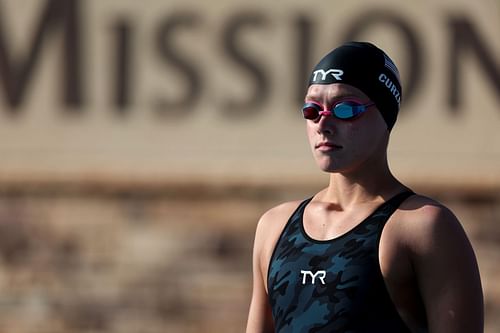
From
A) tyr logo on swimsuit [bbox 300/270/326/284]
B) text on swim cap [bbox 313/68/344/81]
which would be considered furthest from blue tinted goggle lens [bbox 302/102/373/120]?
tyr logo on swimsuit [bbox 300/270/326/284]

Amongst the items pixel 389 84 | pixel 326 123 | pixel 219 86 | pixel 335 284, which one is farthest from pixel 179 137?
pixel 335 284

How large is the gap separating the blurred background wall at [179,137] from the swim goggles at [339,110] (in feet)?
22.1

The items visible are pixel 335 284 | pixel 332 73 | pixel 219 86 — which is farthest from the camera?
pixel 219 86

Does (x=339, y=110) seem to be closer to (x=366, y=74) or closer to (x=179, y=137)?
(x=366, y=74)

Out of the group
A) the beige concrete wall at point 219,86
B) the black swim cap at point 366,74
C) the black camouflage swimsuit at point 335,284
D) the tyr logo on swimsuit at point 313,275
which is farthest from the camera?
the beige concrete wall at point 219,86

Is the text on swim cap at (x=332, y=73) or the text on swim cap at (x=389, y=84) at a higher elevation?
the text on swim cap at (x=332, y=73)

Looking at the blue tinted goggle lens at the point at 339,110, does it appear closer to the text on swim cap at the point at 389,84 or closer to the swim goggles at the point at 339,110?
the swim goggles at the point at 339,110

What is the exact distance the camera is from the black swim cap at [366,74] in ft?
13.2

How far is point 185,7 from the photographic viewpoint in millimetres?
11125

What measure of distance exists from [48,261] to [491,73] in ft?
13.3

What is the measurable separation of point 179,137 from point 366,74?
7116mm

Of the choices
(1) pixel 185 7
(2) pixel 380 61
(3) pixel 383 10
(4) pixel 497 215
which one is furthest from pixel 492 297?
(2) pixel 380 61

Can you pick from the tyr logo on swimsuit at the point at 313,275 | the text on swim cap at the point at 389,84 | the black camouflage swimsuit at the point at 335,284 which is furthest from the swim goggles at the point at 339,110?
the tyr logo on swimsuit at the point at 313,275

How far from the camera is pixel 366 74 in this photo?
4.03 meters
